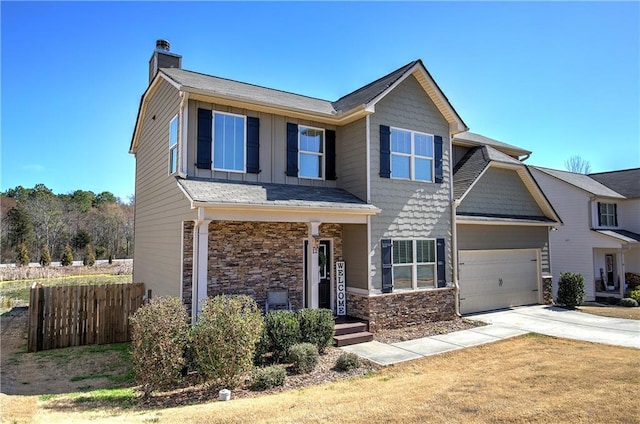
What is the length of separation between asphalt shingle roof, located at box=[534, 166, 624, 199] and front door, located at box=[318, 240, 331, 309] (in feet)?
59.4

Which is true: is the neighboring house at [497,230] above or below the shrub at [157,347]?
above

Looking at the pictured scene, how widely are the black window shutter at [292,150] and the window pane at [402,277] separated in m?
4.40

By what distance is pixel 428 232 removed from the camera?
12750 mm

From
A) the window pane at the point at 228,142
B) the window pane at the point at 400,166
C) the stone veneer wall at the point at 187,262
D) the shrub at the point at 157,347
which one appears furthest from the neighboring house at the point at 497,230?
the shrub at the point at 157,347

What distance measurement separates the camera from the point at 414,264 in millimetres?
12359

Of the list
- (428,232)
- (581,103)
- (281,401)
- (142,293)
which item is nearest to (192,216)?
(142,293)

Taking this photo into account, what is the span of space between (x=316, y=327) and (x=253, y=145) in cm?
541

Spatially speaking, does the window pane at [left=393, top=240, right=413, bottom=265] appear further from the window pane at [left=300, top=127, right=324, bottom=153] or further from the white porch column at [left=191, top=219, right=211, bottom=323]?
the white porch column at [left=191, top=219, right=211, bottom=323]

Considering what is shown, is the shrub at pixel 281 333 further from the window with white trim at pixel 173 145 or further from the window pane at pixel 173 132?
the window pane at pixel 173 132

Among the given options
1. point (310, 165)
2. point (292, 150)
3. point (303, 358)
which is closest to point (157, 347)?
point (303, 358)

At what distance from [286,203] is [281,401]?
494cm

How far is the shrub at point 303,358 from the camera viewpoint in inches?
318

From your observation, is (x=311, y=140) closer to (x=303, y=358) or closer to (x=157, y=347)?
(x=303, y=358)

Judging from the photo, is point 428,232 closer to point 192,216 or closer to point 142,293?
point 192,216
